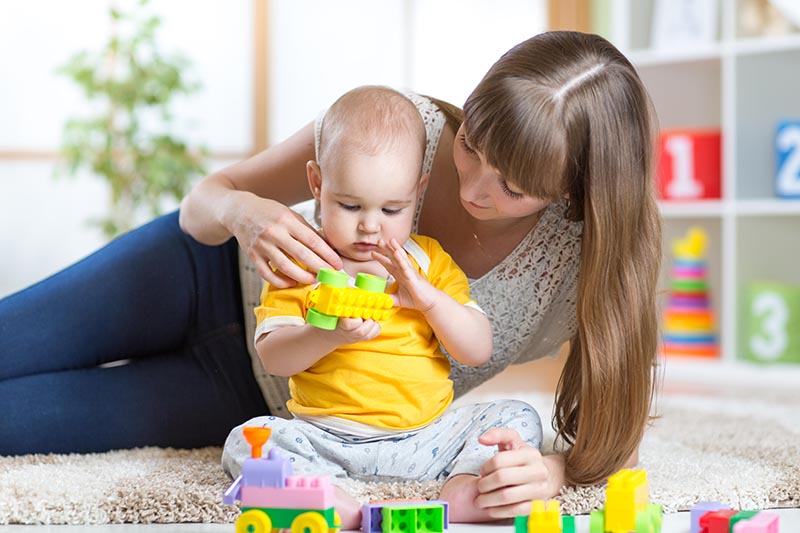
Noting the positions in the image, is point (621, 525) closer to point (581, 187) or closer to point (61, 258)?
point (581, 187)

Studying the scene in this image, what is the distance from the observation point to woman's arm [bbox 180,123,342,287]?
1247mm

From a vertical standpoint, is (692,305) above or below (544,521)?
below

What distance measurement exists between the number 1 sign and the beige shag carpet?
1.68 meters

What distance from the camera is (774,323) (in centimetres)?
316

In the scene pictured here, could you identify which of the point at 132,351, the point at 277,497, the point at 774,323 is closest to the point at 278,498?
the point at 277,497

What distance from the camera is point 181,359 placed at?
A: 5.46 ft

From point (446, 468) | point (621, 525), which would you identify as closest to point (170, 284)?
point (446, 468)

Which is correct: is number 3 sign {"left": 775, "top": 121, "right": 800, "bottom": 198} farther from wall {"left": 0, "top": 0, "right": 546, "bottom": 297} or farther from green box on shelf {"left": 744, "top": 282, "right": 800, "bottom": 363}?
wall {"left": 0, "top": 0, "right": 546, "bottom": 297}

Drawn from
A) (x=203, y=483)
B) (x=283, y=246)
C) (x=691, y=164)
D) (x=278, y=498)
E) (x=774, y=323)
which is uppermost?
(x=283, y=246)

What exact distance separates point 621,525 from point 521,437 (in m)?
0.28

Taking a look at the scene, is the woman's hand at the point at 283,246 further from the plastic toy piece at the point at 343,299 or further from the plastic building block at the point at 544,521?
the plastic building block at the point at 544,521

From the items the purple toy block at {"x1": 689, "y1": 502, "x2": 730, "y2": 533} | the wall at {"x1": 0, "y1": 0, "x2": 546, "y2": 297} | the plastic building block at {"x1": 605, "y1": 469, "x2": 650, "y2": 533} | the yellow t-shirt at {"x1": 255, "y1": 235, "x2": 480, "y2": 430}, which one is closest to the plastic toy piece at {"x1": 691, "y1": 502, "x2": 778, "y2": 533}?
the purple toy block at {"x1": 689, "y1": 502, "x2": 730, "y2": 533}

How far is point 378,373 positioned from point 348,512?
201mm

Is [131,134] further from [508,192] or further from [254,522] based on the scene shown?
[254,522]
